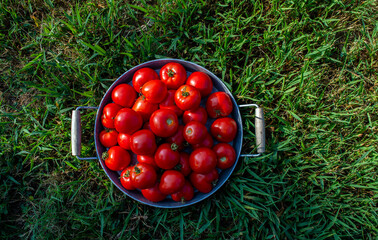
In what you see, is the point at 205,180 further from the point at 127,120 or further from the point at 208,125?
the point at 127,120

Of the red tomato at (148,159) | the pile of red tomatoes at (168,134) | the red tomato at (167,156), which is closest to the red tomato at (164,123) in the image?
the pile of red tomatoes at (168,134)

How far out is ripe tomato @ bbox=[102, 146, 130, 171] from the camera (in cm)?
220

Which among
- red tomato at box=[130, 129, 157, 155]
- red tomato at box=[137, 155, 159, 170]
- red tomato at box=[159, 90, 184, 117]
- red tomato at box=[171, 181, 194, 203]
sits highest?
red tomato at box=[159, 90, 184, 117]

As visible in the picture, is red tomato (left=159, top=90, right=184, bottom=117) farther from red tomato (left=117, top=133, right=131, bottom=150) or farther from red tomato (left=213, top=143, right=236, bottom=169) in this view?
red tomato (left=213, top=143, right=236, bottom=169)

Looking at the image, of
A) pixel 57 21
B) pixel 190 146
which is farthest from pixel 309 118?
pixel 57 21

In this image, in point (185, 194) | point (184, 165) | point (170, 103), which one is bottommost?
point (185, 194)

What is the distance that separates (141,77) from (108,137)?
668 mm

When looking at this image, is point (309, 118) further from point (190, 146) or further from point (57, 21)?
point (57, 21)

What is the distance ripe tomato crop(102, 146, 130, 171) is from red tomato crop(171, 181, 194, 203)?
57cm

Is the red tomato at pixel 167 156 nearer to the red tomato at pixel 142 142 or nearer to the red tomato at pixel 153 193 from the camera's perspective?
the red tomato at pixel 142 142

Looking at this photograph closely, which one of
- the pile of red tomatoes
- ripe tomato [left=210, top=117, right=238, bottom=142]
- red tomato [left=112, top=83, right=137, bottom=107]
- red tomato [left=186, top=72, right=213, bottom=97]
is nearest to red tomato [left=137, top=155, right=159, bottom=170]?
the pile of red tomatoes

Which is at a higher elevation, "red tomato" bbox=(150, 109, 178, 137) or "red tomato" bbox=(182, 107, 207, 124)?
"red tomato" bbox=(150, 109, 178, 137)

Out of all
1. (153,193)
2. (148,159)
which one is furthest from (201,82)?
(153,193)

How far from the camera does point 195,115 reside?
2.22 metres
